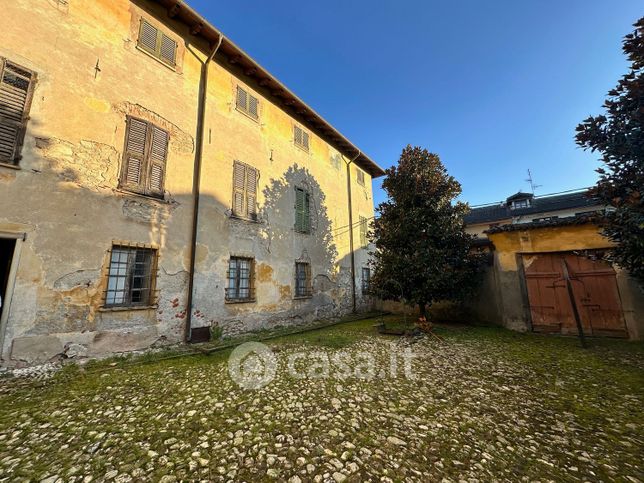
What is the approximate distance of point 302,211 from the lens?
1198cm

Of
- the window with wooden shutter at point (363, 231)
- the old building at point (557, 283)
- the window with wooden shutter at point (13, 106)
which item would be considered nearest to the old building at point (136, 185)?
the window with wooden shutter at point (13, 106)

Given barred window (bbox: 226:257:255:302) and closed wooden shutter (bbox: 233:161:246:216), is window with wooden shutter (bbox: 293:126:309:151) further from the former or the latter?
barred window (bbox: 226:257:255:302)

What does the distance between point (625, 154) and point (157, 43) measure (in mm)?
11566

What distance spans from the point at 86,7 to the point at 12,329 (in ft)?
24.7

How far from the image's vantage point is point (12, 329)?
504cm

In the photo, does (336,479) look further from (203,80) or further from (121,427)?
(203,80)

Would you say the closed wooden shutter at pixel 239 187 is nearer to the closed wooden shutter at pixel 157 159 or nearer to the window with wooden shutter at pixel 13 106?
the closed wooden shutter at pixel 157 159

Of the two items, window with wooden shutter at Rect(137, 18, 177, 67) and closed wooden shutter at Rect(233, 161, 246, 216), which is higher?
window with wooden shutter at Rect(137, 18, 177, 67)

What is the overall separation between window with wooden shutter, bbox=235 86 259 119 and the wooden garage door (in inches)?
425

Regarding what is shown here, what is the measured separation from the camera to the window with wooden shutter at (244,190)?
30.4 feet

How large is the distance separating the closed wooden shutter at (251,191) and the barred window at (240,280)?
1704 mm

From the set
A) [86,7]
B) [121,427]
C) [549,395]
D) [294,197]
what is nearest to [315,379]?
[121,427]

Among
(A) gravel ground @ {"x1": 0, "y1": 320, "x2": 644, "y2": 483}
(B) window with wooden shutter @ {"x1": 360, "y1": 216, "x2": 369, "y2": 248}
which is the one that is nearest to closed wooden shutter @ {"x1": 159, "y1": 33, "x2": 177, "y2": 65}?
(A) gravel ground @ {"x1": 0, "y1": 320, "x2": 644, "y2": 483}

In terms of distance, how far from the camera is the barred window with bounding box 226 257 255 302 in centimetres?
872
